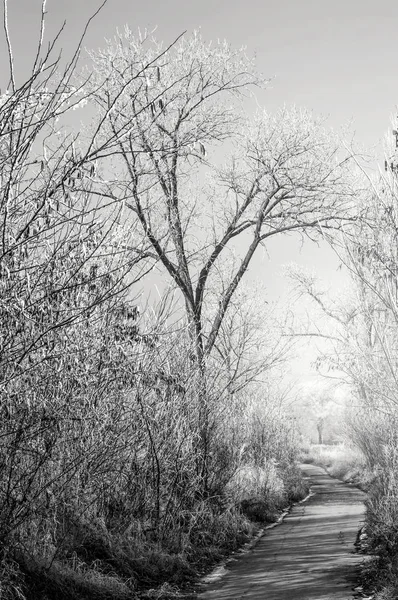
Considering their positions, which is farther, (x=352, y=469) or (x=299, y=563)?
(x=352, y=469)

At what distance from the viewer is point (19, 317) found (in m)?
5.72

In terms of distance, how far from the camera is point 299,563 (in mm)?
11555

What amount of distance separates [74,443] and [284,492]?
15.8m

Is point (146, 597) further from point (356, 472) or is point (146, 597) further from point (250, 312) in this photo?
point (356, 472)

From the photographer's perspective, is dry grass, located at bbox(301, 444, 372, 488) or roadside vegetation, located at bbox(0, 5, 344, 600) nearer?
roadside vegetation, located at bbox(0, 5, 344, 600)

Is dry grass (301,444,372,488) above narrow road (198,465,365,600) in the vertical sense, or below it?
above

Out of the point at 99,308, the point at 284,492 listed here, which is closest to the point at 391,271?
the point at 99,308

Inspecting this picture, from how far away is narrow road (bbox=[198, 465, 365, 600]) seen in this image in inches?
360

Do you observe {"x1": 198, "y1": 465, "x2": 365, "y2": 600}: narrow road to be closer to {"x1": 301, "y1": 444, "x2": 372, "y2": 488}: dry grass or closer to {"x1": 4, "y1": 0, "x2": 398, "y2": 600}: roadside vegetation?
{"x1": 4, "y1": 0, "x2": 398, "y2": 600}: roadside vegetation

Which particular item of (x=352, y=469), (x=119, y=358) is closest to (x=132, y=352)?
(x=119, y=358)

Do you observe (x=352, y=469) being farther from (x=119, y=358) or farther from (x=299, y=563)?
(x=119, y=358)

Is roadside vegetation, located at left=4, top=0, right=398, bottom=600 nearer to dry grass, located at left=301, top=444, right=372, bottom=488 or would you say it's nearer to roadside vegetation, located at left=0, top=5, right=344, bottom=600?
roadside vegetation, located at left=0, top=5, right=344, bottom=600

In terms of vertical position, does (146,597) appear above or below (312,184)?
below

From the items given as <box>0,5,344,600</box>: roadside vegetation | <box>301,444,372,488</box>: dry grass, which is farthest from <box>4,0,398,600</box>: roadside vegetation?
<box>301,444,372,488</box>: dry grass
